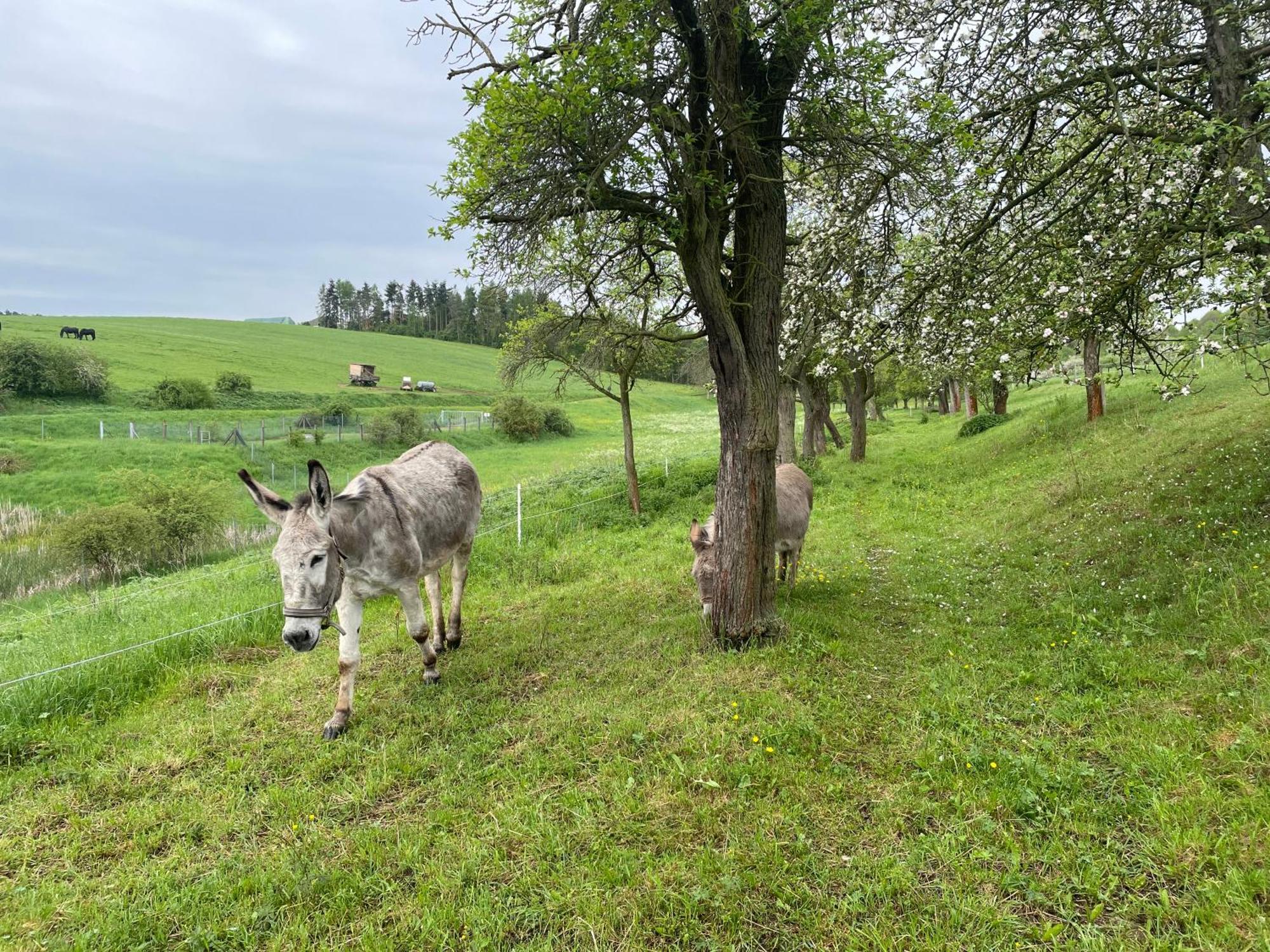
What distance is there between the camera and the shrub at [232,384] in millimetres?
55469

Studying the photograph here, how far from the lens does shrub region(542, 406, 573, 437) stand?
51.1 meters

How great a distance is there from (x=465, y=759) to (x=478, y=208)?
5.09m

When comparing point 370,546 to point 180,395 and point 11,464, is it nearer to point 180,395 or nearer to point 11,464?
point 11,464

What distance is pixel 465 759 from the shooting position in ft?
15.4

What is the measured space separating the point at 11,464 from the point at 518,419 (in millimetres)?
29437

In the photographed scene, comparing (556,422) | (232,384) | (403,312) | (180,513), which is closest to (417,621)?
(180,513)

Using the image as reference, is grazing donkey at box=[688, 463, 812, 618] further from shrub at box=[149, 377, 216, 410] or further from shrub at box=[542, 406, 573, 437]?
A: shrub at box=[149, 377, 216, 410]

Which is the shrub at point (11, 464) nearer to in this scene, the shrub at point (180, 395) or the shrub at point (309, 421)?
the shrub at point (309, 421)

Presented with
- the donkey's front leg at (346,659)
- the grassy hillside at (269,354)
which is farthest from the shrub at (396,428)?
the donkey's front leg at (346,659)

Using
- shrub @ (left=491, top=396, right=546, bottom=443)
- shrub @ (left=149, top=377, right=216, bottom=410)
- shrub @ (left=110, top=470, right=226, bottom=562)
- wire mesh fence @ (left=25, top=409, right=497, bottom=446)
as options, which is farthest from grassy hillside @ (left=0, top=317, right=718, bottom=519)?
shrub @ (left=149, top=377, right=216, bottom=410)

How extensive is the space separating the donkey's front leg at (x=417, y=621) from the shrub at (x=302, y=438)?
37.0 m

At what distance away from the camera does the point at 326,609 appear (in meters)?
4.85

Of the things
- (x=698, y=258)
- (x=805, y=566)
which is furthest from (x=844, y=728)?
(x=805, y=566)

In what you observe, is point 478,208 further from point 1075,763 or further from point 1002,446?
point 1002,446
